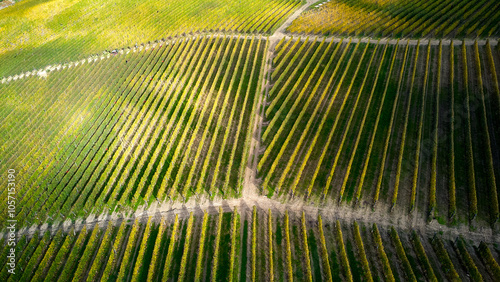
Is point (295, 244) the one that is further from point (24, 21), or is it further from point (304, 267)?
point (24, 21)

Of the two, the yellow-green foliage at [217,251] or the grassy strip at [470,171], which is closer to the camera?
the yellow-green foliage at [217,251]

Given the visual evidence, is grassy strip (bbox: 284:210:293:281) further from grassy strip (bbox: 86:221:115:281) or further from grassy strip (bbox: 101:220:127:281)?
grassy strip (bbox: 86:221:115:281)

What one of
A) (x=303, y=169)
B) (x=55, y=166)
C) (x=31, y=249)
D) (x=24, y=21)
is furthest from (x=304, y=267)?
(x=24, y=21)

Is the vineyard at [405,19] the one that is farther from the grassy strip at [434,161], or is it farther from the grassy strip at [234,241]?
the grassy strip at [234,241]

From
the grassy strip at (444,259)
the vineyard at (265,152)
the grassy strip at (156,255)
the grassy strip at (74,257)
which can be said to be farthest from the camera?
the vineyard at (265,152)

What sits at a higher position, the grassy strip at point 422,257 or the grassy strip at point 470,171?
the grassy strip at point 470,171

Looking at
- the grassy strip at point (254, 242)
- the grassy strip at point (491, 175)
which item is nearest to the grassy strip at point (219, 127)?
the grassy strip at point (254, 242)

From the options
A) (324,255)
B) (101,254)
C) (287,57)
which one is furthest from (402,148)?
(101,254)

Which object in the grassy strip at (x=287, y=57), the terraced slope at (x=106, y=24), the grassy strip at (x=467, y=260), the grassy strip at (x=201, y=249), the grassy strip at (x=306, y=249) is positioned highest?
the terraced slope at (x=106, y=24)
